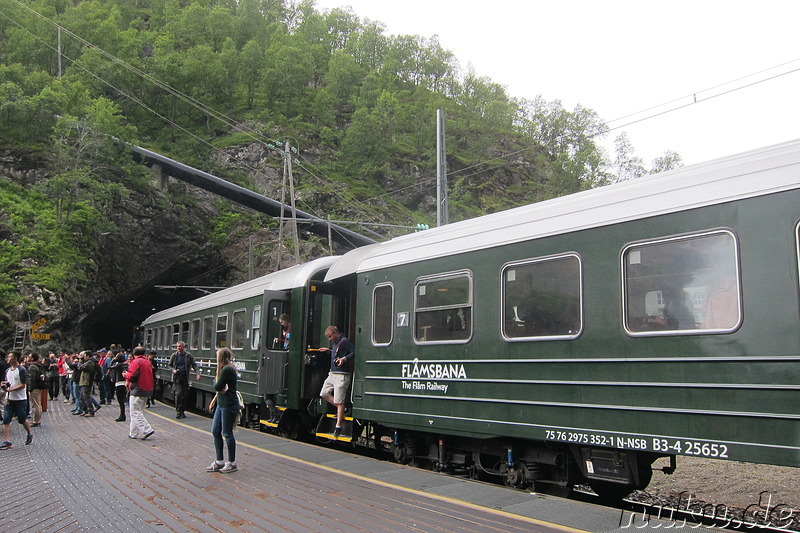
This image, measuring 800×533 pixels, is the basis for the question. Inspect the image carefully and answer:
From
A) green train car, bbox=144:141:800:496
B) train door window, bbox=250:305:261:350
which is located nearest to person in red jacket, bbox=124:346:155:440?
train door window, bbox=250:305:261:350

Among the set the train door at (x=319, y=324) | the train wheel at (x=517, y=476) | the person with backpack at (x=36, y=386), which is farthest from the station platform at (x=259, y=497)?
the person with backpack at (x=36, y=386)

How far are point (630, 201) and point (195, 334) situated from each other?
56.0 ft

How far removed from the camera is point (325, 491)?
280 inches

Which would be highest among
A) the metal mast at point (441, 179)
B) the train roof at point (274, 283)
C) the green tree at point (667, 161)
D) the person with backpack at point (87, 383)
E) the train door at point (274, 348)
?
the green tree at point (667, 161)

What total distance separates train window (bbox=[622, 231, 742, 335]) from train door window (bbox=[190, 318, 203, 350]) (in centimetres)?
1637

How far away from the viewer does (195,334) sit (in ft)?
68.1

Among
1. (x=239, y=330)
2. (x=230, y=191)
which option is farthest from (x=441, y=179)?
(x=230, y=191)

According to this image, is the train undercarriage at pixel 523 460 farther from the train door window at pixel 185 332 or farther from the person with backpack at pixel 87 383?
the train door window at pixel 185 332

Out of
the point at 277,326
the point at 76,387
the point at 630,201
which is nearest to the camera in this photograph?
the point at 630,201

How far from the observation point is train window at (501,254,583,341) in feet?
22.6

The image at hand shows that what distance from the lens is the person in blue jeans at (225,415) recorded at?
27.7 feet

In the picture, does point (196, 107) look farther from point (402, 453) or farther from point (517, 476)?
point (517, 476)

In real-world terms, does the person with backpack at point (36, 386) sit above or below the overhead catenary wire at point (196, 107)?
below

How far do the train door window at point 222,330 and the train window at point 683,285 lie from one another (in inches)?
510
